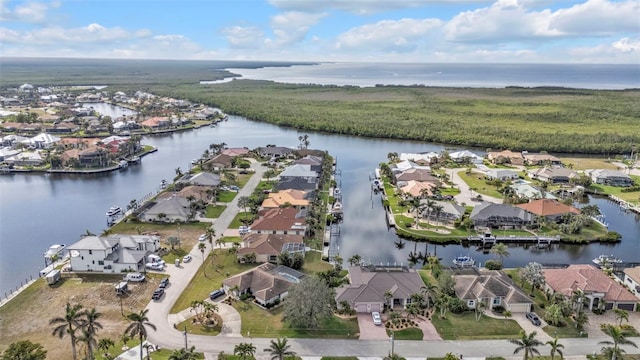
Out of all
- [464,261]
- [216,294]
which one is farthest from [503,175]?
[216,294]

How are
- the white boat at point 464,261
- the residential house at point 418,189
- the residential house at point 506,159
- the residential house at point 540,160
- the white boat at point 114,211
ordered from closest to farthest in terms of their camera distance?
the white boat at point 464,261, the white boat at point 114,211, the residential house at point 418,189, the residential house at point 540,160, the residential house at point 506,159

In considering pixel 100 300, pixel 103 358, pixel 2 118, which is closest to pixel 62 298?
pixel 100 300

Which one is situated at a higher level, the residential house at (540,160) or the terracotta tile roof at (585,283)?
the residential house at (540,160)

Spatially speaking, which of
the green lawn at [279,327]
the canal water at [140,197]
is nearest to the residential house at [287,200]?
the canal water at [140,197]

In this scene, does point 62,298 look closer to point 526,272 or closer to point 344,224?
point 344,224

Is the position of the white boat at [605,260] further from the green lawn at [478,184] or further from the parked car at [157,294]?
the parked car at [157,294]

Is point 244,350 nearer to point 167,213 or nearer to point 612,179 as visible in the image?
point 167,213

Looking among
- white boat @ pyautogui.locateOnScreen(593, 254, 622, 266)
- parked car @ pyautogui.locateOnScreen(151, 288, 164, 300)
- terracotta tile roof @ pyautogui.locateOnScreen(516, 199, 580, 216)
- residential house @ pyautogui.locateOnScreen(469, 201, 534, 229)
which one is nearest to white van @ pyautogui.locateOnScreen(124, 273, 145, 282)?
parked car @ pyautogui.locateOnScreen(151, 288, 164, 300)
